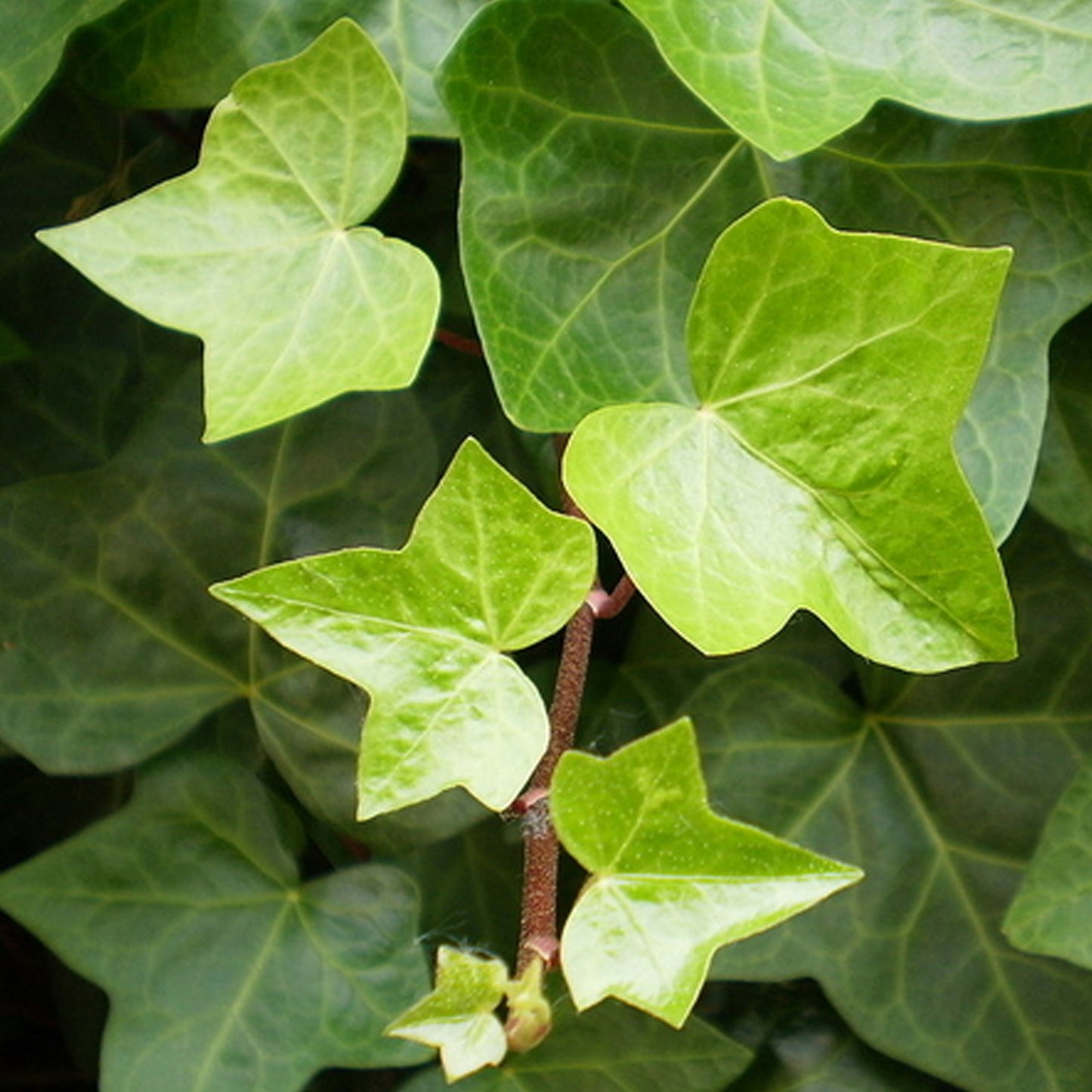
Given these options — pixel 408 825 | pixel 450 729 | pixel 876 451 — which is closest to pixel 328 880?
pixel 408 825

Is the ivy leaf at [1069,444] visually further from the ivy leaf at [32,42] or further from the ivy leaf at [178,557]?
the ivy leaf at [32,42]

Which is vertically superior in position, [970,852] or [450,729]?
[450,729]

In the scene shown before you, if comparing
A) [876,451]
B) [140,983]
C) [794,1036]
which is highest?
[876,451]

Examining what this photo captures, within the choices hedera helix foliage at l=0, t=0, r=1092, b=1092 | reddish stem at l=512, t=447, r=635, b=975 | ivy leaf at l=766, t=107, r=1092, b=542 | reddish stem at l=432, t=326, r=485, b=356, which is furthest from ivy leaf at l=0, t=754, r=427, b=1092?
ivy leaf at l=766, t=107, r=1092, b=542

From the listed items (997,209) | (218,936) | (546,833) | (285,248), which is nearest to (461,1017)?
(546,833)

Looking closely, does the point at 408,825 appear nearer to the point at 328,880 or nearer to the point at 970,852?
the point at 328,880
